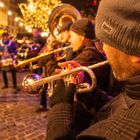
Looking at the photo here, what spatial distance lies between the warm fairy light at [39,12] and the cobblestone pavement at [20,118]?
7.45 meters

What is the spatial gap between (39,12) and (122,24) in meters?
14.4

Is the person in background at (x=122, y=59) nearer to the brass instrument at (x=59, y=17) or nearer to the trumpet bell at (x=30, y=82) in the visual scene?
the trumpet bell at (x=30, y=82)

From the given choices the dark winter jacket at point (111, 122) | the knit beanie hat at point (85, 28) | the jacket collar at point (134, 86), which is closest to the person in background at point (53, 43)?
the knit beanie hat at point (85, 28)

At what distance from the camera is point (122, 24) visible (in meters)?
1.20

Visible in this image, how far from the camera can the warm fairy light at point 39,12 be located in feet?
47.9

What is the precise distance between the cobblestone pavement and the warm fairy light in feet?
24.4

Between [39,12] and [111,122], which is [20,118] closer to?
[111,122]

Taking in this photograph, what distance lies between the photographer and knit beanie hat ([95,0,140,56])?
116cm

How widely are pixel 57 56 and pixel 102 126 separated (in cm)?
434

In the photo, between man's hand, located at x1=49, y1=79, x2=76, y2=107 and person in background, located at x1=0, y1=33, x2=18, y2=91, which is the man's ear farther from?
person in background, located at x1=0, y1=33, x2=18, y2=91

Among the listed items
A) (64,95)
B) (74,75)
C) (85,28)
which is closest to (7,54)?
(85,28)

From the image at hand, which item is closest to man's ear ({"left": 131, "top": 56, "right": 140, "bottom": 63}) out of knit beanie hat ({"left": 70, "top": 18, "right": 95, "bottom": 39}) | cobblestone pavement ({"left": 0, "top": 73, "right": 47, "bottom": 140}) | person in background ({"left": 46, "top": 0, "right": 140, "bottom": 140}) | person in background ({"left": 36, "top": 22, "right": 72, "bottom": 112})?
person in background ({"left": 46, "top": 0, "right": 140, "bottom": 140})

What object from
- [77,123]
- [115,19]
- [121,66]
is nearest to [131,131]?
[121,66]

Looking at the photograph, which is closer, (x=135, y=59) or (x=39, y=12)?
(x=135, y=59)
